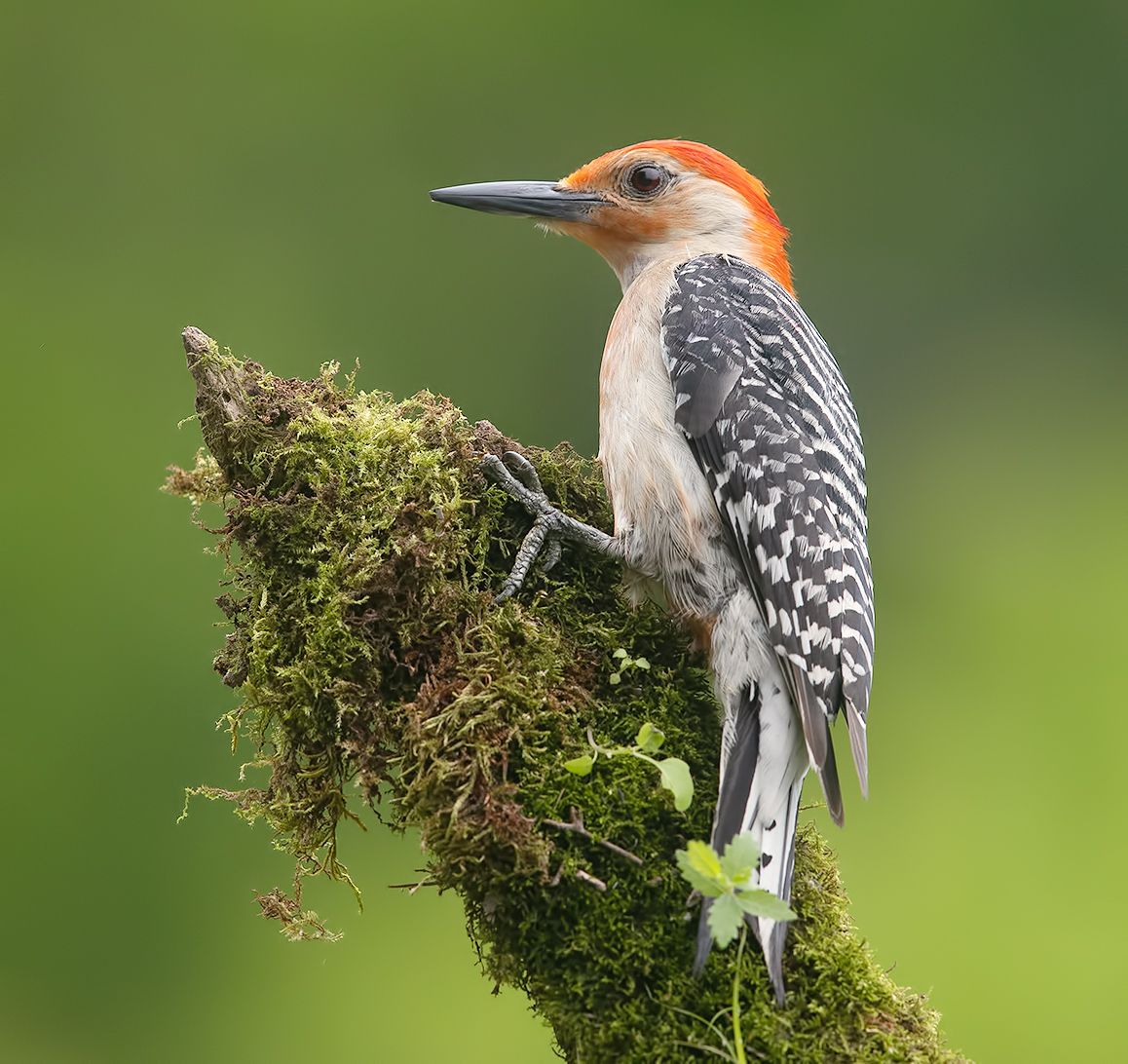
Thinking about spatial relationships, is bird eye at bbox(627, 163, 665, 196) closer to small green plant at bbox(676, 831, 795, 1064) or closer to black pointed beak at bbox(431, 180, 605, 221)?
black pointed beak at bbox(431, 180, 605, 221)

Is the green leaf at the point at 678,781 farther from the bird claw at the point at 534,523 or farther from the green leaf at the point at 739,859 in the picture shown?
the bird claw at the point at 534,523

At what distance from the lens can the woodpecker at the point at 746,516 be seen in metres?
2.65

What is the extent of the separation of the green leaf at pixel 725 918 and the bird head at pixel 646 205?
2.16m

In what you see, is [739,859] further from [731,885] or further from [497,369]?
[497,369]

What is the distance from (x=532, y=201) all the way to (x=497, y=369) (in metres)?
4.02

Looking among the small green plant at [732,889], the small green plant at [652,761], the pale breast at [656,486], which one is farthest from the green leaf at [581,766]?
the pale breast at [656,486]

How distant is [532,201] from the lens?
385 cm

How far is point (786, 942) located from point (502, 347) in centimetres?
589

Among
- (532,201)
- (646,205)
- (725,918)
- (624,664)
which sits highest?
Answer: (646,205)

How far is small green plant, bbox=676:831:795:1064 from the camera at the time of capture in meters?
2.09

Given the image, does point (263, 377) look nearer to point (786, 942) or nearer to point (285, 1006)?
point (786, 942)

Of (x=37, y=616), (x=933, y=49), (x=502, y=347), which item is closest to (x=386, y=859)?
(x=37, y=616)

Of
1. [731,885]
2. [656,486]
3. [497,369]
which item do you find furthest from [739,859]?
[497,369]

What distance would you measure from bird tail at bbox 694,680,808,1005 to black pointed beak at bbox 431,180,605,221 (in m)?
1.68
